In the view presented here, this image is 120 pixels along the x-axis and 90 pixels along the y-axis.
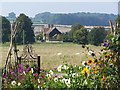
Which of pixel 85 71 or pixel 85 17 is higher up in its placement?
pixel 85 17

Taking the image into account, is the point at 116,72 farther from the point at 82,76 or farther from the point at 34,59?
the point at 34,59

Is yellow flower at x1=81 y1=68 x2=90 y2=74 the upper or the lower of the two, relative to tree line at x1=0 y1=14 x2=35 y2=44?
lower

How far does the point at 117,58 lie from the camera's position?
3.79 m

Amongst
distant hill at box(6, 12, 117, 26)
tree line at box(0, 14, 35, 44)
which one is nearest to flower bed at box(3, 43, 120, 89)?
distant hill at box(6, 12, 117, 26)

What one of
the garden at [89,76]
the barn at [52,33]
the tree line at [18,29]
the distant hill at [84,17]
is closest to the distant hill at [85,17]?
the distant hill at [84,17]

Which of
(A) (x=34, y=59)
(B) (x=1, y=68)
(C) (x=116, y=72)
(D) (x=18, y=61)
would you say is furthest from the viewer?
(A) (x=34, y=59)

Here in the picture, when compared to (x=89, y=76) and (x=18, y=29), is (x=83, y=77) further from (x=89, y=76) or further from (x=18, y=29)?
(x=18, y=29)

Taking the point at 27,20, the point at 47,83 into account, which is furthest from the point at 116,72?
the point at 27,20

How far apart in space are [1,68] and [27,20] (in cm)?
263

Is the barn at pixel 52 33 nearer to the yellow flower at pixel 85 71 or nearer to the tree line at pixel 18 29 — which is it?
the tree line at pixel 18 29

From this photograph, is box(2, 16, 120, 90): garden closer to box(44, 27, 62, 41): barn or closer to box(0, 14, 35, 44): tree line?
box(0, 14, 35, 44): tree line

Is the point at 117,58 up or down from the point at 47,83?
up

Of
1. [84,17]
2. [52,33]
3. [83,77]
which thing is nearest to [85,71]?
[83,77]

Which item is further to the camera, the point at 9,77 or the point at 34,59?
the point at 34,59
